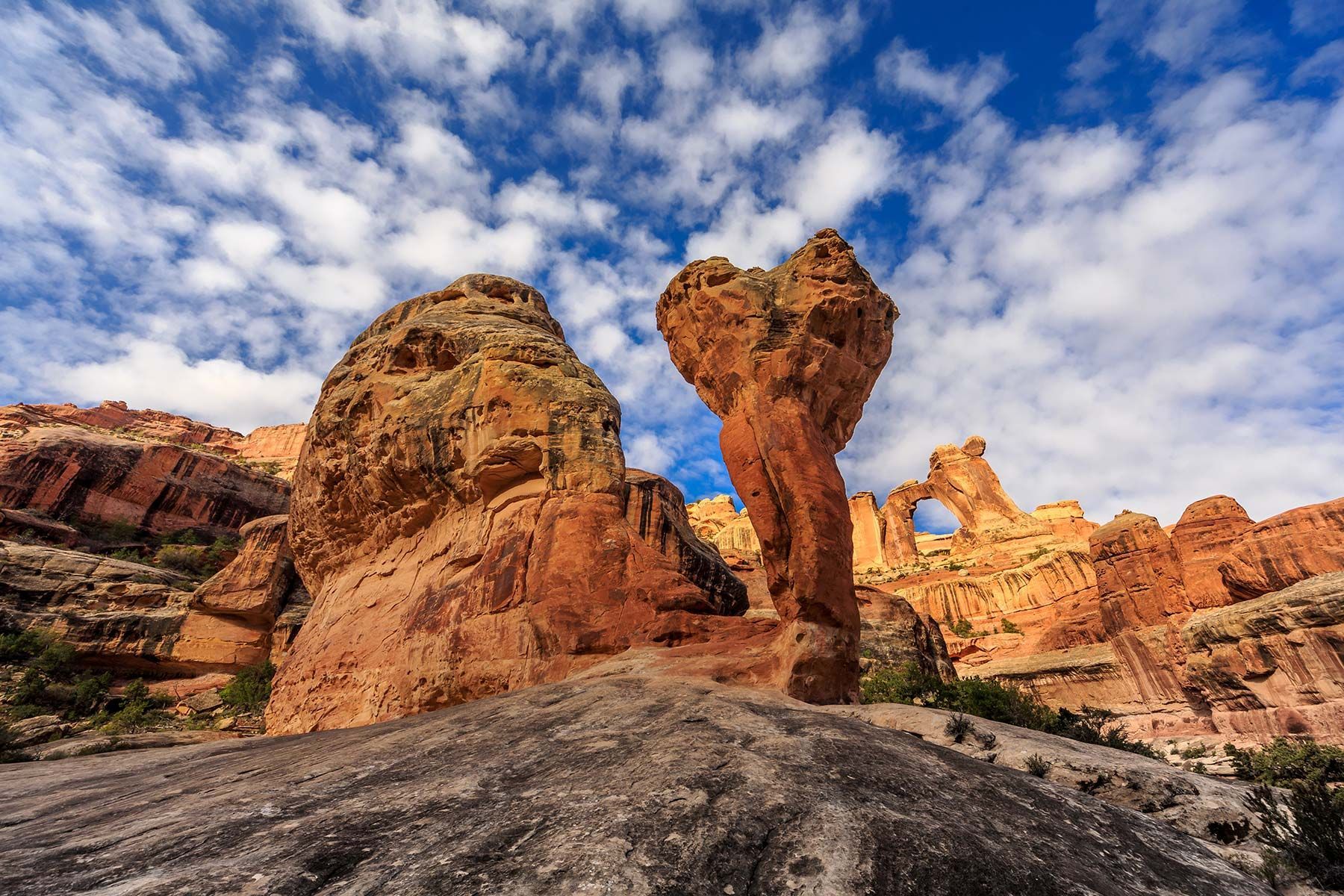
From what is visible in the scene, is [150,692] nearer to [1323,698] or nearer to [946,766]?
[946,766]

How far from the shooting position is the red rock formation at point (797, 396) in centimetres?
888

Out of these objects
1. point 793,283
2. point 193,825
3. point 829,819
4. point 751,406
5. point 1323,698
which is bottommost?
point 193,825

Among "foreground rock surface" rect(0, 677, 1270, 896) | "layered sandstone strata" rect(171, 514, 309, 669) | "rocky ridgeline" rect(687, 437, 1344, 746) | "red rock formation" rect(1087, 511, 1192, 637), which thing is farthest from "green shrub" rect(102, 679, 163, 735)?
"red rock formation" rect(1087, 511, 1192, 637)

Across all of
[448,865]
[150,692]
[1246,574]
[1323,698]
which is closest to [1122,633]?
[1246,574]

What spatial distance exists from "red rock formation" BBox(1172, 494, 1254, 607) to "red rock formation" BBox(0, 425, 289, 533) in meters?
71.9

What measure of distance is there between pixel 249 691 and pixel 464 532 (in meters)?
21.1

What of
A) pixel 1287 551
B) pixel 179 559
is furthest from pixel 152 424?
pixel 1287 551

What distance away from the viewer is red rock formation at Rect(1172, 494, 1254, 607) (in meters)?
34.0

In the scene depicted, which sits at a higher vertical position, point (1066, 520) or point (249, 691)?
point (1066, 520)

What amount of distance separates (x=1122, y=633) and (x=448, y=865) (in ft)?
150

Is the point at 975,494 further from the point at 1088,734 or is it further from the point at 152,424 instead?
the point at 152,424

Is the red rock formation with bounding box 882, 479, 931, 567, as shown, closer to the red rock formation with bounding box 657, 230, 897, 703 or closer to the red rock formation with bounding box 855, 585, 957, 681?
the red rock formation with bounding box 855, 585, 957, 681

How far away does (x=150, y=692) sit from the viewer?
26.9 m

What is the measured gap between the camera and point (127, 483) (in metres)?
47.1
